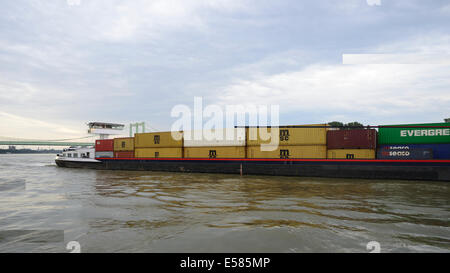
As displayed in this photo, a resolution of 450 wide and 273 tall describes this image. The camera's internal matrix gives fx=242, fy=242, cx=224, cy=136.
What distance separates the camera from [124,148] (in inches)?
1495

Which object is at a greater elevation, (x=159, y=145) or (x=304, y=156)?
(x=159, y=145)

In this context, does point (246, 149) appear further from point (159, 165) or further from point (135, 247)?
point (135, 247)

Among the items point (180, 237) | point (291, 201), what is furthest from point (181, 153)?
point (180, 237)

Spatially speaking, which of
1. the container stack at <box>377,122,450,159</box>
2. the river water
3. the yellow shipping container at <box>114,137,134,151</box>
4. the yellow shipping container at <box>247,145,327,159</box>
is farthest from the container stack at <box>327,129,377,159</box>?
the yellow shipping container at <box>114,137,134,151</box>

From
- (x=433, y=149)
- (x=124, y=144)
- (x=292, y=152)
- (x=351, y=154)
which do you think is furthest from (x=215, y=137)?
(x=433, y=149)

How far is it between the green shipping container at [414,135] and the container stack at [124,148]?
32.4m

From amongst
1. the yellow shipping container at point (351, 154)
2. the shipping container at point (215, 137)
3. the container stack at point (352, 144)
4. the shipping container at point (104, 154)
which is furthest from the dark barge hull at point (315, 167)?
the shipping container at point (104, 154)

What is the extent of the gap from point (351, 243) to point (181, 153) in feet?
89.4

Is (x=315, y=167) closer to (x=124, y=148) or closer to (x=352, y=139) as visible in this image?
(x=352, y=139)

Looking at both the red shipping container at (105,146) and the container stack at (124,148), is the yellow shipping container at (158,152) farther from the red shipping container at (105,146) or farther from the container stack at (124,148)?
the red shipping container at (105,146)

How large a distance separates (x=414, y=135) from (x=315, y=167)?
894cm

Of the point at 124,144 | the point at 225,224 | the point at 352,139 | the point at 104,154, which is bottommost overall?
the point at 225,224

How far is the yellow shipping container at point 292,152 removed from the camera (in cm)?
2445

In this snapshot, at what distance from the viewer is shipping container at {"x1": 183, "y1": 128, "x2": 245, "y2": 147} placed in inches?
1125
